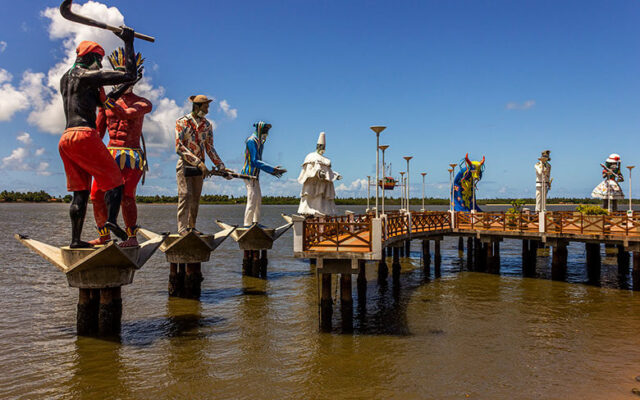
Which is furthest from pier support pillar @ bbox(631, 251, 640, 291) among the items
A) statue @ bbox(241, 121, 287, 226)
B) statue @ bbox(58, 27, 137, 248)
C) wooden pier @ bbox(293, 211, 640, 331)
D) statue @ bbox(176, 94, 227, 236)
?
statue @ bbox(58, 27, 137, 248)

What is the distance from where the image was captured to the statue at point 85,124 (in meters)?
10.9

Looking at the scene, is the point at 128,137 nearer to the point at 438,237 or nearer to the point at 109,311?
the point at 109,311

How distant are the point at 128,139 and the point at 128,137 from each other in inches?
2.3

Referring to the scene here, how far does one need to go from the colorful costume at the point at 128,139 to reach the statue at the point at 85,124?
1299 millimetres

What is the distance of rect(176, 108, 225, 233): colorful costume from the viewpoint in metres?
15.8

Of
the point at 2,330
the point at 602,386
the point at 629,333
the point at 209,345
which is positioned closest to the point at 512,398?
the point at 602,386

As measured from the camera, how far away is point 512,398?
9133mm

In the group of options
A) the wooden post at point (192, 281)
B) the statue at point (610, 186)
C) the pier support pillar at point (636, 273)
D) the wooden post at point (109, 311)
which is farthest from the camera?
the statue at point (610, 186)

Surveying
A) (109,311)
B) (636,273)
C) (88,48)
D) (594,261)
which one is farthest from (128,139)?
(594,261)

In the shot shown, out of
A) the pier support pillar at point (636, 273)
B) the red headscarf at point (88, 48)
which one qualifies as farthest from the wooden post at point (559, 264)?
the red headscarf at point (88, 48)

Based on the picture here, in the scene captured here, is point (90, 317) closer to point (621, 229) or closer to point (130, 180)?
point (130, 180)

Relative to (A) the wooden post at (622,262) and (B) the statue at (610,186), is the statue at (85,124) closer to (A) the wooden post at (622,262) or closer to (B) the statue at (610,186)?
(A) the wooden post at (622,262)

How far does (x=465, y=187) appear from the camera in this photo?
27047 mm

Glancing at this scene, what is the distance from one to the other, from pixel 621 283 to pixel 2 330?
82.8 ft
